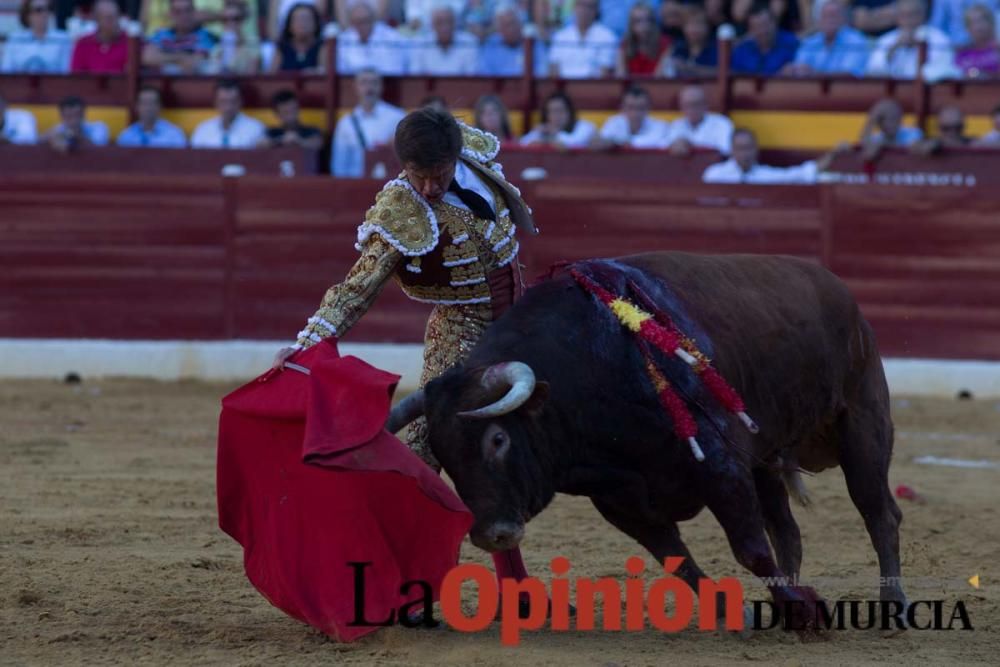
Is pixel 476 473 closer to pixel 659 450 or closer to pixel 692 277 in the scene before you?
pixel 659 450

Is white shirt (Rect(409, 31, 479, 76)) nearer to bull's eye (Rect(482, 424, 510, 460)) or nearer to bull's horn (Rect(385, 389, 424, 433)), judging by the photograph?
bull's horn (Rect(385, 389, 424, 433))

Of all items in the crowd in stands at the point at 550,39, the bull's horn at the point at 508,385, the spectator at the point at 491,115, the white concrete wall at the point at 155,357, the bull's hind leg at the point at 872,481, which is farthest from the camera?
the crowd in stands at the point at 550,39

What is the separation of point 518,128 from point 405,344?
1.54m

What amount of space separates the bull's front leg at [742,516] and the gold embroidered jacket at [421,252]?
2.24 ft

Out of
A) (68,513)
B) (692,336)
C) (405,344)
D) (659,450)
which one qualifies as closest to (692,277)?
(692,336)

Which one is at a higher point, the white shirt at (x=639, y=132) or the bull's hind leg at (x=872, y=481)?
the white shirt at (x=639, y=132)

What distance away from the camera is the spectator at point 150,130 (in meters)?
9.30

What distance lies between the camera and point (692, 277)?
3.91m

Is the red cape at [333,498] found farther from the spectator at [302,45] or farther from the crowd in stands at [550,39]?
the spectator at [302,45]

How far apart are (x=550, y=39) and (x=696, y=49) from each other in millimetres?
906

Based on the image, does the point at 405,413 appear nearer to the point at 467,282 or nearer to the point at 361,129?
the point at 467,282

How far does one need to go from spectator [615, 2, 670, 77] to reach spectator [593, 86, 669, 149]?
48 cm

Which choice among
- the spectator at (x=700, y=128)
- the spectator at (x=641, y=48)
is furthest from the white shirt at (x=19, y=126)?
the spectator at (x=700, y=128)

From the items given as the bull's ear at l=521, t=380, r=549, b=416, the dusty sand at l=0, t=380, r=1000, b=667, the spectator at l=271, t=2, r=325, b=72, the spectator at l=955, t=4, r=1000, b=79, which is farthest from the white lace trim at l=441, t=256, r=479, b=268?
the spectator at l=271, t=2, r=325, b=72
